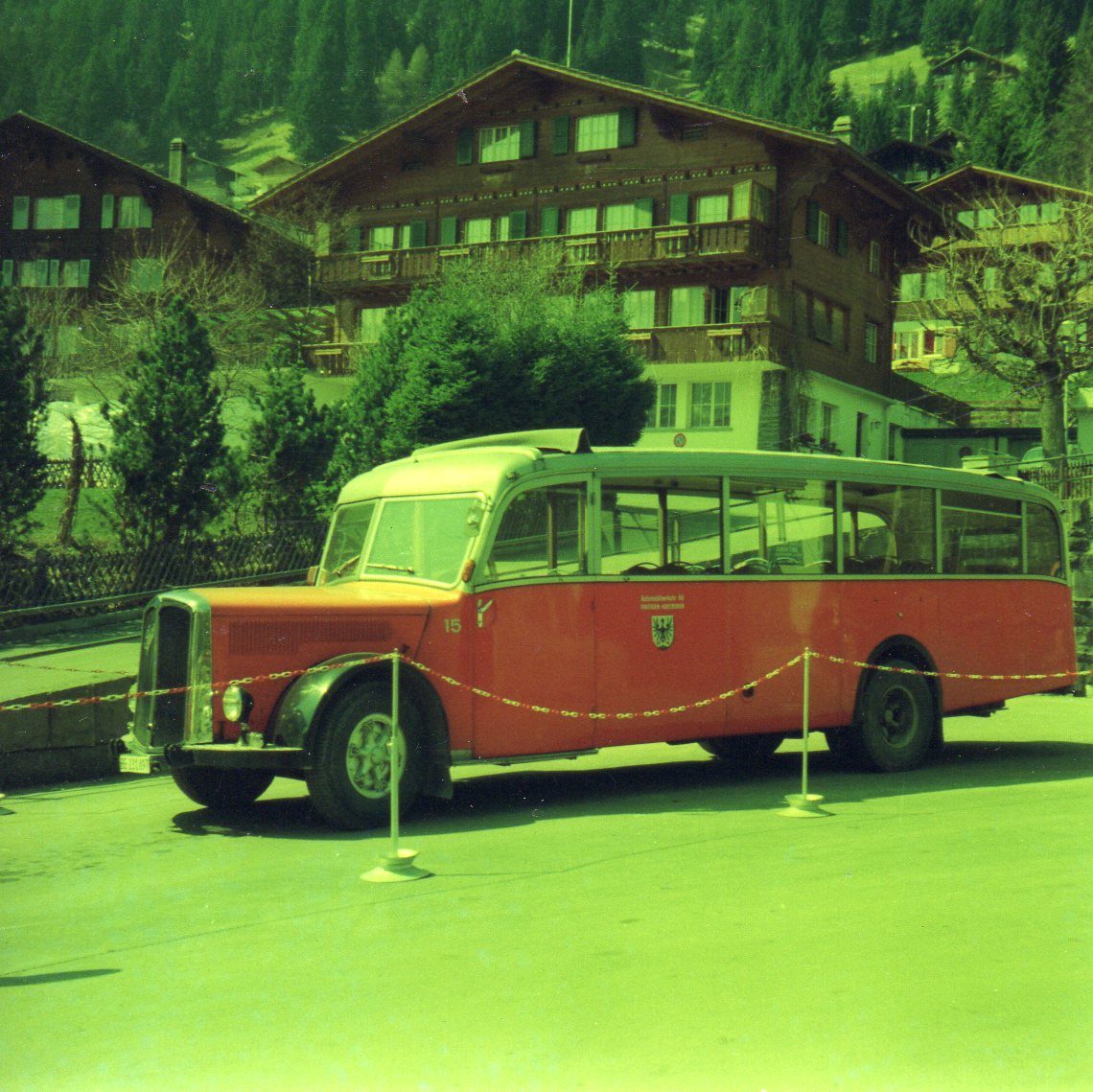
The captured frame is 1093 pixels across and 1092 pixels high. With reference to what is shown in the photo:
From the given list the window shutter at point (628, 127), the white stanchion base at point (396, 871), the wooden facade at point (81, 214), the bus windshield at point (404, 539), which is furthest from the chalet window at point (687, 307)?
the white stanchion base at point (396, 871)

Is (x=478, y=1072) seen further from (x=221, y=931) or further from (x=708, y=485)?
(x=708, y=485)

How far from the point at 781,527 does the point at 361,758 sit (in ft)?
15.2

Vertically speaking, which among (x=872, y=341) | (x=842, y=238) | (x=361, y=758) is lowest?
(x=361, y=758)

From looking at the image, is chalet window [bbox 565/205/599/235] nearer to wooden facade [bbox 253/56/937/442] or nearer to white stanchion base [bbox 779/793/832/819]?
wooden facade [bbox 253/56/937/442]

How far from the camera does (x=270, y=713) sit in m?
9.70

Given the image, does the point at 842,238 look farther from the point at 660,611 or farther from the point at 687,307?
the point at 660,611

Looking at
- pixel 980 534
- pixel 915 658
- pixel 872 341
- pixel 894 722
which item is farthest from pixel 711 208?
pixel 894 722

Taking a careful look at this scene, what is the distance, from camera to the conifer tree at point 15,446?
2120 cm

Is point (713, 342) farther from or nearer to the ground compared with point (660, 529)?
farther from the ground

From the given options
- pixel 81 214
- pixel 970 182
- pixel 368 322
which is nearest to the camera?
pixel 368 322

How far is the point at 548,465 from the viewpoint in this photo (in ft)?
36.1

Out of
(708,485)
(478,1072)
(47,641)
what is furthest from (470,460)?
(47,641)

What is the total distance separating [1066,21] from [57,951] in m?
155

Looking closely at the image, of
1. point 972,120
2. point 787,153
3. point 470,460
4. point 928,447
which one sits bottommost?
point 470,460
